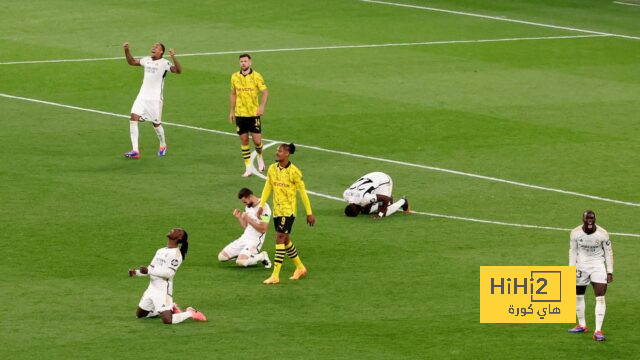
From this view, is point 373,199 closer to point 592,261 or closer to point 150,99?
point 150,99

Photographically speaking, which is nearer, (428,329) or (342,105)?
(428,329)

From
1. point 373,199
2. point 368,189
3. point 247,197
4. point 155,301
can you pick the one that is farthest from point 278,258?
point 368,189

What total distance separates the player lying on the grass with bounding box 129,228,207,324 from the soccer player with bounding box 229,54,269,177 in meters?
9.70

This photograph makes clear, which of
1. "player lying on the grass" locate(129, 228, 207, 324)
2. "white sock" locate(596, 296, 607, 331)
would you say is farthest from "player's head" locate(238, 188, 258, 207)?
"white sock" locate(596, 296, 607, 331)

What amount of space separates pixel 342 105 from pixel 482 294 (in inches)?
666

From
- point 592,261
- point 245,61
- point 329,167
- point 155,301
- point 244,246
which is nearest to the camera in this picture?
point 592,261

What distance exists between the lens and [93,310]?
23.1 m

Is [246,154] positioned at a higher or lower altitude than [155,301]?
higher

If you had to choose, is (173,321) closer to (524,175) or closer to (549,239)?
(549,239)

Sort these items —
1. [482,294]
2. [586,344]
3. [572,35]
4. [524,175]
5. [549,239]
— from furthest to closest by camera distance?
1. [572,35]
2. [524,175]
3. [549,239]
4. [482,294]
5. [586,344]

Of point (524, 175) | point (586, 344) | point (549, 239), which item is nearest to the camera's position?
point (586, 344)

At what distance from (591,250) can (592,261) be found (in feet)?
0.53

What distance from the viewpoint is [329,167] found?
33.5 metres

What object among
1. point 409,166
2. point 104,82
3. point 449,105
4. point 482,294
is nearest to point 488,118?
point 449,105
